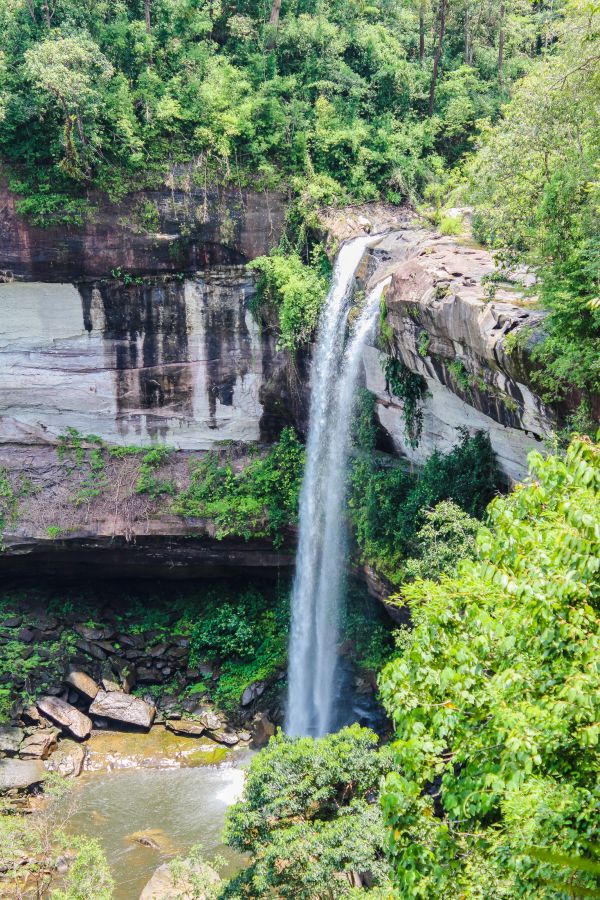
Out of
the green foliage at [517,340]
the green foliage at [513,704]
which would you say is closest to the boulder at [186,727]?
the green foliage at [517,340]

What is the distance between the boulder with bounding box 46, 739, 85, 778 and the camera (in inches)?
610

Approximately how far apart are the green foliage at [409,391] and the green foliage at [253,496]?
365cm

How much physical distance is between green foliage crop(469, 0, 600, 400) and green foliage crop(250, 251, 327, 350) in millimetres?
4263

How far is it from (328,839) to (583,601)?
6.44 m

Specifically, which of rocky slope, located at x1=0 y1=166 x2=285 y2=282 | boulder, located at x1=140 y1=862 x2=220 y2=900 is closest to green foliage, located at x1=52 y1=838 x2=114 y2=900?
boulder, located at x1=140 y1=862 x2=220 y2=900

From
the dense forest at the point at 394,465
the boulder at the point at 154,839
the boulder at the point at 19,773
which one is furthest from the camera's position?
the boulder at the point at 19,773

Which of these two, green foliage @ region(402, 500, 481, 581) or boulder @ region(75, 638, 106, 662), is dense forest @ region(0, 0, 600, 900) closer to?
green foliage @ region(402, 500, 481, 581)

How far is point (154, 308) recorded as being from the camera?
60.6 ft

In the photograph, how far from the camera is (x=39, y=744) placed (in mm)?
15984

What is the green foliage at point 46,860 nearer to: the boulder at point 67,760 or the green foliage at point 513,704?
the boulder at point 67,760

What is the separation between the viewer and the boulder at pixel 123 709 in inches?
660

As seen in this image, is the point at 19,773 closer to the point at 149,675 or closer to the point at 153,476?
the point at 149,675

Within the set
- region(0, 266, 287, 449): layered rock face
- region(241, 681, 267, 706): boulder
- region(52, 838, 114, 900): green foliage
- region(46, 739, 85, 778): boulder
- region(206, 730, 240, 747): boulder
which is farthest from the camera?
region(0, 266, 287, 449): layered rock face

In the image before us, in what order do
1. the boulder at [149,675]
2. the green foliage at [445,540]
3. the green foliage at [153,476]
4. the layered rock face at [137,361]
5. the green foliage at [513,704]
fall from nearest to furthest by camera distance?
the green foliage at [513,704] → the green foliage at [445,540] → the boulder at [149,675] → the layered rock face at [137,361] → the green foliage at [153,476]
